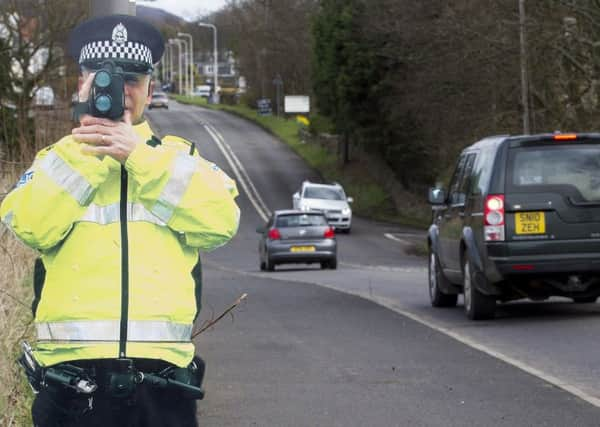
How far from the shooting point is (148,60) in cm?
444

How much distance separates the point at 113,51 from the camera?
4355 millimetres

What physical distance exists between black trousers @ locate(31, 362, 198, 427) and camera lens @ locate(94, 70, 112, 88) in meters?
0.88

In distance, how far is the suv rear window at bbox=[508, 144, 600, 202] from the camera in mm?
15000

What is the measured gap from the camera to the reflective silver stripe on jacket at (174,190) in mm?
4164

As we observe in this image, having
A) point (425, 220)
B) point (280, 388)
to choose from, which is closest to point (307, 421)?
point (280, 388)

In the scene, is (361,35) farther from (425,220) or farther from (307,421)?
(307,421)

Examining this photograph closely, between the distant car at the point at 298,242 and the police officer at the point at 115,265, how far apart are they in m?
28.8

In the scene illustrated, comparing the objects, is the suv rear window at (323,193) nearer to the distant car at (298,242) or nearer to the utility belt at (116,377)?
the distant car at (298,242)

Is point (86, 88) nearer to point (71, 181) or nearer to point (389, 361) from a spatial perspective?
point (71, 181)

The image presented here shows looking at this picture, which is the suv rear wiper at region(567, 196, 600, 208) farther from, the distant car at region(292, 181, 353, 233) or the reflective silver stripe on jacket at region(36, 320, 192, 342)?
the distant car at region(292, 181, 353, 233)

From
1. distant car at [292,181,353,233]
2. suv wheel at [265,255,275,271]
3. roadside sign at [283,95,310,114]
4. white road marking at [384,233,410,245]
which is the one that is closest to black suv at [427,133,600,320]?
suv wheel at [265,255,275,271]

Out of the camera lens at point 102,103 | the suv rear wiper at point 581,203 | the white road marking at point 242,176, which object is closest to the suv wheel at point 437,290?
the suv rear wiper at point 581,203

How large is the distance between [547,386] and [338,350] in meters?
2.87

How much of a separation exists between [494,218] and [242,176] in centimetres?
5452
